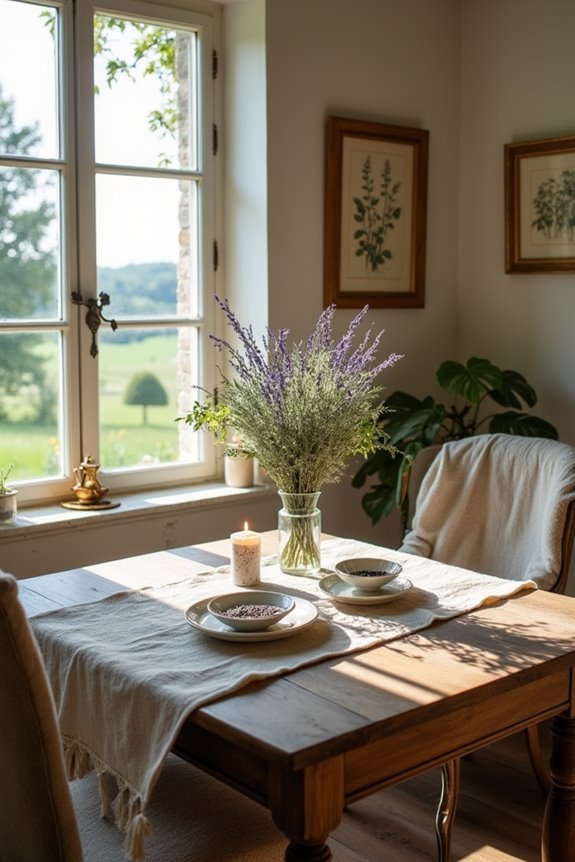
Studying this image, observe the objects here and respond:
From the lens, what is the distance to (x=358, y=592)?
2.17 m

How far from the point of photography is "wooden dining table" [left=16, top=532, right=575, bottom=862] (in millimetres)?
1517

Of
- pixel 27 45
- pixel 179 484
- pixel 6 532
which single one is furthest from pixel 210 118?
pixel 6 532

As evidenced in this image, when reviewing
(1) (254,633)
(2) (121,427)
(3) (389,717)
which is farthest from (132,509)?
(3) (389,717)

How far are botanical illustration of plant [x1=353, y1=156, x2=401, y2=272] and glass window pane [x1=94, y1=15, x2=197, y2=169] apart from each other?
64 centimetres

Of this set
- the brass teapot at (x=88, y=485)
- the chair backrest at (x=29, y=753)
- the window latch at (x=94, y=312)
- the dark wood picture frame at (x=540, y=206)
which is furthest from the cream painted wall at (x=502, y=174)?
the chair backrest at (x=29, y=753)

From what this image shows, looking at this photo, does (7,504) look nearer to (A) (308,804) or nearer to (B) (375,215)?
(B) (375,215)

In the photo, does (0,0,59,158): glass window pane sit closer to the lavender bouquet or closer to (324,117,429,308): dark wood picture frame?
(324,117,429,308): dark wood picture frame

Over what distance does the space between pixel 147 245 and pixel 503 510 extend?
1.53 meters

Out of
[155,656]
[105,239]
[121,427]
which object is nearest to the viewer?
[155,656]

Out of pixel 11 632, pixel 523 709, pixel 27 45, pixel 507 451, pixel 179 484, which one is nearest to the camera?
pixel 11 632

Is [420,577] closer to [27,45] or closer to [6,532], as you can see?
[6,532]

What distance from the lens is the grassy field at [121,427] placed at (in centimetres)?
333

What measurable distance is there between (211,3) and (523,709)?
2.74 m

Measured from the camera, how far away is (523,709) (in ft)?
6.04
